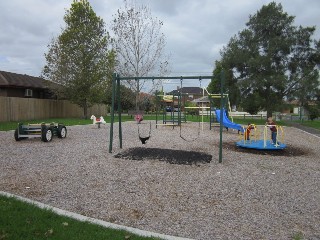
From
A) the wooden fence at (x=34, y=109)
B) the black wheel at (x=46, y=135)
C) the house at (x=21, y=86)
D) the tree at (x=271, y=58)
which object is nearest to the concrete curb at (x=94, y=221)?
the black wheel at (x=46, y=135)

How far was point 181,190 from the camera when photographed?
6047 mm

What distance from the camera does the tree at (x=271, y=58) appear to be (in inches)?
1107

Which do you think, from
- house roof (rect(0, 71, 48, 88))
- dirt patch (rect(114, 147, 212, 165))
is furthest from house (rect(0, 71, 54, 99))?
dirt patch (rect(114, 147, 212, 165))

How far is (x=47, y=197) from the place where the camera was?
5.43 meters

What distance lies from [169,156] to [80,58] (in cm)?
2409

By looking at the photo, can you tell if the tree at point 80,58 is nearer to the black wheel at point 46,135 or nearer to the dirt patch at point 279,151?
the black wheel at point 46,135

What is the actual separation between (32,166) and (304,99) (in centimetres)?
2596

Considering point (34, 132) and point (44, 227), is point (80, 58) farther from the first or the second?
point (44, 227)

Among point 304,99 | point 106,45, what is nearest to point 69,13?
point 106,45

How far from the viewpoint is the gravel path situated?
4.57 meters

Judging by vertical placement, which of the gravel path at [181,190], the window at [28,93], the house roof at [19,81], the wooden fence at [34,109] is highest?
the house roof at [19,81]

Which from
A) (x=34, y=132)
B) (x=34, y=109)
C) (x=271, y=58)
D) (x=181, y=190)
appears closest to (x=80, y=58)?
(x=34, y=109)

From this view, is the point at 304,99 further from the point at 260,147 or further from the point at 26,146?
the point at 26,146

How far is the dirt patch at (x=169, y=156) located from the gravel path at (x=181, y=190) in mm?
177
